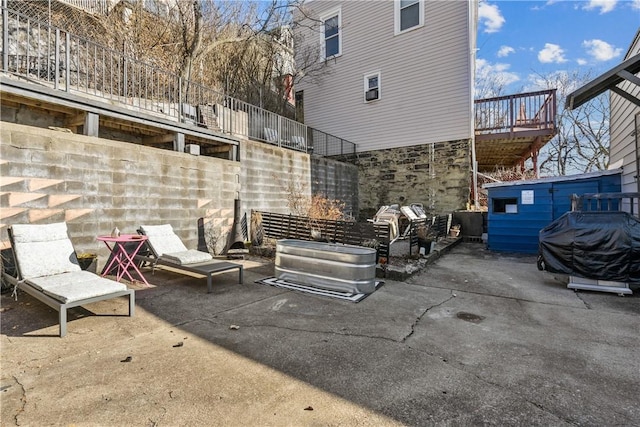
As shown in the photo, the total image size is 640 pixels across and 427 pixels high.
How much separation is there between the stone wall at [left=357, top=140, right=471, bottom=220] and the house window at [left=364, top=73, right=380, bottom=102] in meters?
2.29

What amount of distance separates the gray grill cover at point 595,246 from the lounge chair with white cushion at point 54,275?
5.92 m

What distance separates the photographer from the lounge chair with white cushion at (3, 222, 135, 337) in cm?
293

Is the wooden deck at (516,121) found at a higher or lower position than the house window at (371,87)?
lower

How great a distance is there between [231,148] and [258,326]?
5.49m

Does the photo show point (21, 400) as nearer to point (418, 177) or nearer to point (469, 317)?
point (469, 317)

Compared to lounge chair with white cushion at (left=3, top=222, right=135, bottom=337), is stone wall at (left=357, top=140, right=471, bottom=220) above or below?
above

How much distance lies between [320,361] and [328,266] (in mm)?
2120

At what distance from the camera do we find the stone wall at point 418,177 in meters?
11.1

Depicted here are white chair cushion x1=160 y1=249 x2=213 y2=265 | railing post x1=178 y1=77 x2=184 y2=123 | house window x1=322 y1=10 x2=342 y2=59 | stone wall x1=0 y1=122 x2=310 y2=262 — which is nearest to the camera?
stone wall x1=0 y1=122 x2=310 y2=262

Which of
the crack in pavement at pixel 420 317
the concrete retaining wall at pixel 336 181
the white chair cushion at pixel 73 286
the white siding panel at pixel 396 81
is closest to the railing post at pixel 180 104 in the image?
the white chair cushion at pixel 73 286

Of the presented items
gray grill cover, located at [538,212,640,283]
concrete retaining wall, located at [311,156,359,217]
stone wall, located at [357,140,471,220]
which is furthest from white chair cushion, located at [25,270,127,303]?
stone wall, located at [357,140,471,220]

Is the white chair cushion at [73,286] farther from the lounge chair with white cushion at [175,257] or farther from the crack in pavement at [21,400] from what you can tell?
the lounge chair with white cushion at [175,257]

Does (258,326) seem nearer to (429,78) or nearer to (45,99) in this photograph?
(45,99)

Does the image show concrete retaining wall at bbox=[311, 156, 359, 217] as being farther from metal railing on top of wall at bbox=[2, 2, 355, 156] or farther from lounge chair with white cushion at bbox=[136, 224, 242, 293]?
lounge chair with white cushion at bbox=[136, 224, 242, 293]
